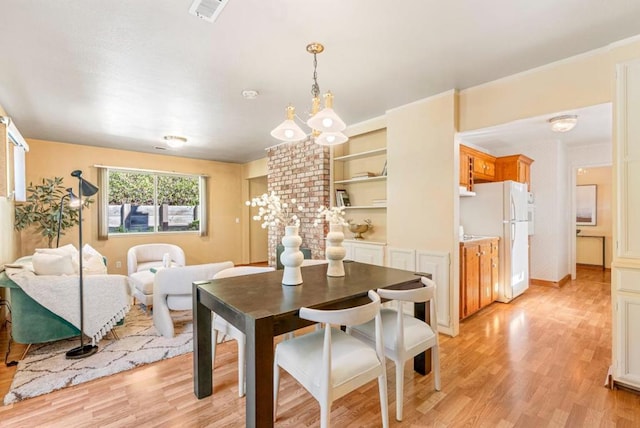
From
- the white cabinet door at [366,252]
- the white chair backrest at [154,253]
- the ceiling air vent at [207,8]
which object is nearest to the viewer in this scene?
the ceiling air vent at [207,8]

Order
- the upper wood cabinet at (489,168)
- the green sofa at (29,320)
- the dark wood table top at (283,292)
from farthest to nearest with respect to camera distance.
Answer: the upper wood cabinet at (489,168)
the green sofa at (29,320)
the dark wood table top at (283,292)

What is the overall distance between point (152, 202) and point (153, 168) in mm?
690

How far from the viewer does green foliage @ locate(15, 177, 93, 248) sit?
14.3 ft

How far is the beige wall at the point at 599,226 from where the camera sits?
20.9 ft

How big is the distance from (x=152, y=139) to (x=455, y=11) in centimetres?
471

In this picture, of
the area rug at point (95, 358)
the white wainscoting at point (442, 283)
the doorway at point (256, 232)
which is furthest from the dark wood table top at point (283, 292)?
the doorway at point (256, 232)

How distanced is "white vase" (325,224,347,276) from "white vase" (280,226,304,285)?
29 cm

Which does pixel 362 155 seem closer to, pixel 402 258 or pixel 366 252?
pixel 366 252

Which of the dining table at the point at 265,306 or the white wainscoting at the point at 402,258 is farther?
the white wainscoting at the point at 402,258

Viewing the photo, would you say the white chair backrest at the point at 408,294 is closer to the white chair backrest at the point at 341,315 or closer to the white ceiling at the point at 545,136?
the white chair backrest at the point at 341,315

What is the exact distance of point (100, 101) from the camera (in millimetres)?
3252

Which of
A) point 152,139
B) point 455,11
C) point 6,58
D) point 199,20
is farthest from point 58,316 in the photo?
point 455,11

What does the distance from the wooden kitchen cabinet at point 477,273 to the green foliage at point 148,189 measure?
18.4ft

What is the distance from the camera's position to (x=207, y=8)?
5.82 feet
